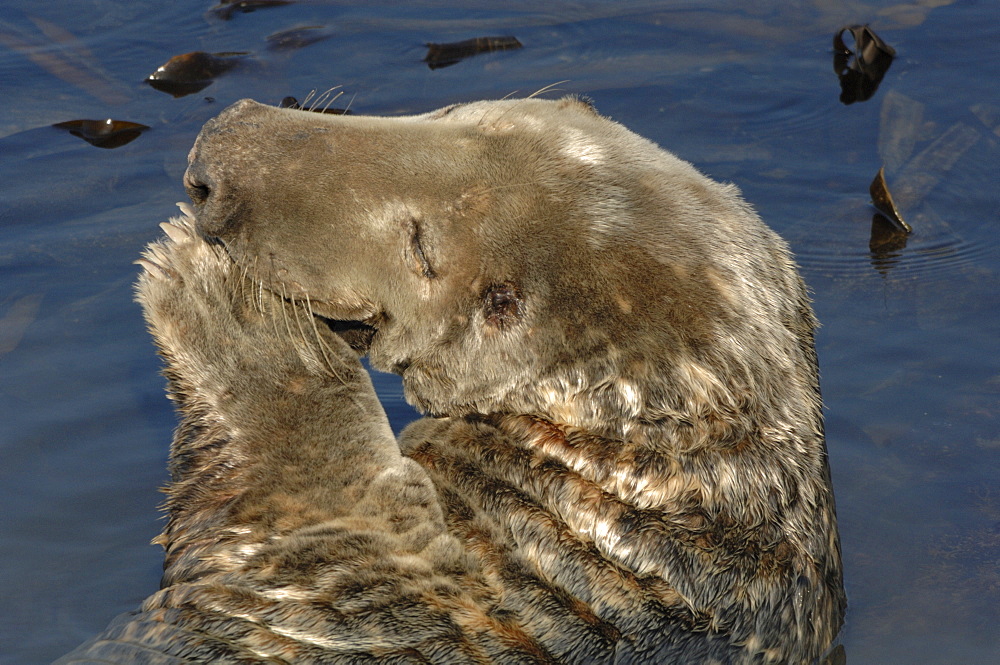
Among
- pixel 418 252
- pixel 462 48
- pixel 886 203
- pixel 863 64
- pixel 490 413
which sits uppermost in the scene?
pixel 418 252

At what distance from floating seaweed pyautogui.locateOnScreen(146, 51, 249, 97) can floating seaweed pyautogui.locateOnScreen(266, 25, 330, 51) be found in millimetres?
504

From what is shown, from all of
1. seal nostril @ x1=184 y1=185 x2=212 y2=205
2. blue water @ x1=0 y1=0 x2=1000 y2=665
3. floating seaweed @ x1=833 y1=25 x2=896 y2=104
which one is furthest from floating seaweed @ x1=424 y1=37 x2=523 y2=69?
seal nostril @ x1=184 y1=185 x2=212 y2=205

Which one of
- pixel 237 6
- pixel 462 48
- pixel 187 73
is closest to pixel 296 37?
pixel 237 6

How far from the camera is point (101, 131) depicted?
8.25 m

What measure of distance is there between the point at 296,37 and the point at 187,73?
100cm

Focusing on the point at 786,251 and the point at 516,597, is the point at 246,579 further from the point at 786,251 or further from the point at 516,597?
the point at 786,251

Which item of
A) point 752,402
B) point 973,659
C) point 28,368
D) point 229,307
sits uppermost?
point 229,307

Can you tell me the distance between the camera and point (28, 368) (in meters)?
6.46

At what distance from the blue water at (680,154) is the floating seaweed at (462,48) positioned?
0.43 feet

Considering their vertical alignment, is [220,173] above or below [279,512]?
above

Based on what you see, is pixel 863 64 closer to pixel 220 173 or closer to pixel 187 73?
pixel 187 73

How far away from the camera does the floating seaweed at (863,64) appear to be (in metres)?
8.98

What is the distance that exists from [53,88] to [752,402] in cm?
635

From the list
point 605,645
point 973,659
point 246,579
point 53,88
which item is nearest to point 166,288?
point 246,579
